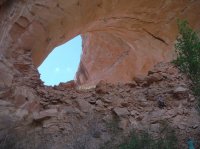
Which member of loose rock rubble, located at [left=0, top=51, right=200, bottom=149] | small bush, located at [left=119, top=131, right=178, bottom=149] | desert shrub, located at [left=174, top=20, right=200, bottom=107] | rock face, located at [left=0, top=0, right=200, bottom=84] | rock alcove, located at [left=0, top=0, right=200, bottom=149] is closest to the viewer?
small bush, located at [left=119, top=131, right=178, bottom=149]

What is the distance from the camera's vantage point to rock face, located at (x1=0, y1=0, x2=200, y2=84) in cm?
847

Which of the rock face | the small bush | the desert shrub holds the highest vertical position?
the rock face

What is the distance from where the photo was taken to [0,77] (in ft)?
24.5

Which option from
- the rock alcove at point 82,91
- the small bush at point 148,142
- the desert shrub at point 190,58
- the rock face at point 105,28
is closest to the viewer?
the small bush at point 148,142

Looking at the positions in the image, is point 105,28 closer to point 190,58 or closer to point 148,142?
point 190,58

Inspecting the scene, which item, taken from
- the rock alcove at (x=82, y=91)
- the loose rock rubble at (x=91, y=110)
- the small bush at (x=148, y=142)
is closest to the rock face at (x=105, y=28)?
the rock alcove at (x=82, y=91)

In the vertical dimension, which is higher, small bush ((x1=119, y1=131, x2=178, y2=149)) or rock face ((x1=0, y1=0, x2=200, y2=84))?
rock face ((x1=0, y1=0, x2=200, y2=84))

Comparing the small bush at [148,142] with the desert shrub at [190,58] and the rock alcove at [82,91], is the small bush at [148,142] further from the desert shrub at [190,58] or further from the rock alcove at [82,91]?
the desert shrub at [190,58]

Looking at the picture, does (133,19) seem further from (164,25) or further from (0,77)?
(0,77)

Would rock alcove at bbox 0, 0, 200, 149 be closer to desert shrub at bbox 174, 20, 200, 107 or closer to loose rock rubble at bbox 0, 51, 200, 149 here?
loose rock rubble at bbox 0, 51, 200, 149

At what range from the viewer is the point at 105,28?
1176 cm

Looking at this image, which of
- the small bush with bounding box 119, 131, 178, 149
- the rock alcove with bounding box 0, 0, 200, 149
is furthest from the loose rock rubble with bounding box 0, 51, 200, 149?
the small bush with bounding box 119, 131, 178, 149

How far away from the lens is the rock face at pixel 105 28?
8469 mm

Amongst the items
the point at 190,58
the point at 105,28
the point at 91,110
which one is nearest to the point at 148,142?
the point at 190,58
